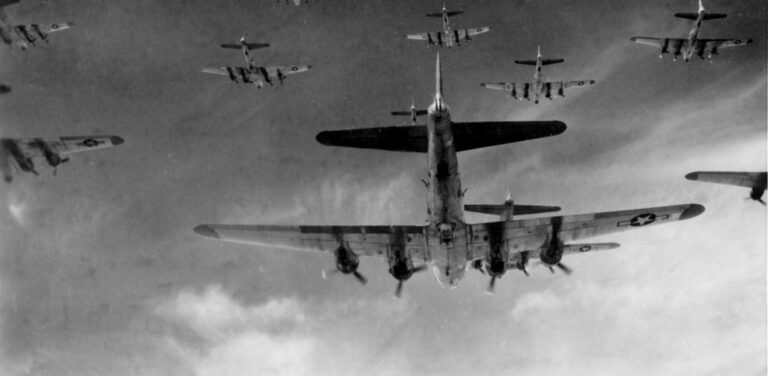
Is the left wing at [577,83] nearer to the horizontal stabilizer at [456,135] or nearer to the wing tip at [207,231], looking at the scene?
the horizontal stabilizer at [456,135]

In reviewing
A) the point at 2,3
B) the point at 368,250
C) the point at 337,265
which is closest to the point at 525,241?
the point at 368,250

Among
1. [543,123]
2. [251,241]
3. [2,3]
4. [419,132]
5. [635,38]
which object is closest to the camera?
[2,3]

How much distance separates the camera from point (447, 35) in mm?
40375

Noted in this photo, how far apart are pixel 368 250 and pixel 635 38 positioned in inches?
1087

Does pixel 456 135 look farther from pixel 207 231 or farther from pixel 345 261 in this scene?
pixel 207 231

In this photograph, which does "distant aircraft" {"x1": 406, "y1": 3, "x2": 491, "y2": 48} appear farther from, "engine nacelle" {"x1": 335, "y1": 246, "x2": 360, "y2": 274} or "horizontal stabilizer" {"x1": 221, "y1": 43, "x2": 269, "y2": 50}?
"engine nacelle" {"x1": 335, "y1": 246, "x2": 360, "y2": 274}

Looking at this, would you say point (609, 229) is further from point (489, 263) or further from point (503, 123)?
point (503, 123)

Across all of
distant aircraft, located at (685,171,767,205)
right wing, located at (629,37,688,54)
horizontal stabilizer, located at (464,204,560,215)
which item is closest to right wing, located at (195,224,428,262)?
horizontal stabilizer, located at (464,204,560,215)

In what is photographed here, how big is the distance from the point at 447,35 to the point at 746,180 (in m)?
23.9

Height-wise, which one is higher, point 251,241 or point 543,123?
point 543,123

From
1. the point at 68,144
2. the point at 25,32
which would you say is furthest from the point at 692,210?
the point at 25,32

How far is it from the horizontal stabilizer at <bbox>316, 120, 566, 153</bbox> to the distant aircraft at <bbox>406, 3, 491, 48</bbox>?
1905 centimetres

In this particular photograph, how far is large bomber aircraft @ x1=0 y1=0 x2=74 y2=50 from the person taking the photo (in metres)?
20.9

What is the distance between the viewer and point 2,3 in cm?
1908
